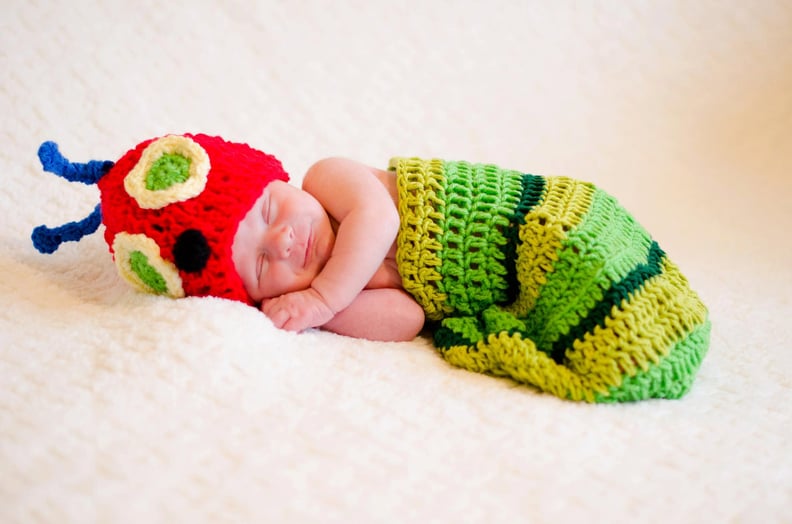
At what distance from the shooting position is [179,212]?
997 millimetres

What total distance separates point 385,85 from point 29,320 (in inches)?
41.8

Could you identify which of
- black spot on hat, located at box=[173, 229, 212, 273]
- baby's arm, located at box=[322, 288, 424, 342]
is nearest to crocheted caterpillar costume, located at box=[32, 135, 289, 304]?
black spot on hat, located at box=[173, 229, 212, 273]

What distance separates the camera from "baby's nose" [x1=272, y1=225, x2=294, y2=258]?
107 cm

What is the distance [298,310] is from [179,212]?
0.23 metres

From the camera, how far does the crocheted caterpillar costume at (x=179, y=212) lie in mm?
996

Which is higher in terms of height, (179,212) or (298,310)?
(179,212)

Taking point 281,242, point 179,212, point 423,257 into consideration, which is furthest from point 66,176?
point 423,257

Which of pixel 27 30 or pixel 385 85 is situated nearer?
pixel 27 30

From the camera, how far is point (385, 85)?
1780 millimetres

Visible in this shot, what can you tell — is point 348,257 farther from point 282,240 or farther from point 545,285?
point 545,285

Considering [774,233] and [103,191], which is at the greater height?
[103,191]

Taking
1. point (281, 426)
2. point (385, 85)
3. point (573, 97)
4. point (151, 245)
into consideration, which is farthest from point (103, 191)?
point (573, 97)

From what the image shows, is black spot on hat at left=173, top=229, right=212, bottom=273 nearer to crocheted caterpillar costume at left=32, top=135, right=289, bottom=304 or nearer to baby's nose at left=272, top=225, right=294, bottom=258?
crocheted caterpillar costume at left=32, top=135, right=289, bottom=304

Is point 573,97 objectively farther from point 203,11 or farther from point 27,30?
point 27,30
